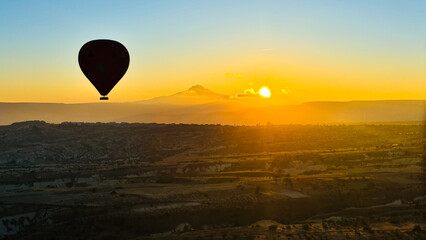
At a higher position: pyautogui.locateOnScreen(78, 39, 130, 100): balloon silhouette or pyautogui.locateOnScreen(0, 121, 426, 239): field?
pyautogui.locateOnScreen(78, 39, 130, 100): balloon silhouette

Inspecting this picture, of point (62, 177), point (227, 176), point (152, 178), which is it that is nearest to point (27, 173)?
point (62, 177)

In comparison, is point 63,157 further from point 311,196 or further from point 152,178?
point 311,196

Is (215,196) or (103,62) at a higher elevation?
(103,62)

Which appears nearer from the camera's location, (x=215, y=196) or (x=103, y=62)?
(x=103, y=62)

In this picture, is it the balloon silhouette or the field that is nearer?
the field
